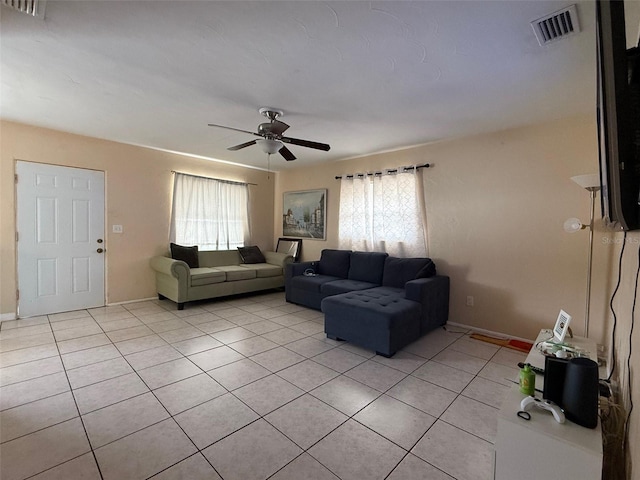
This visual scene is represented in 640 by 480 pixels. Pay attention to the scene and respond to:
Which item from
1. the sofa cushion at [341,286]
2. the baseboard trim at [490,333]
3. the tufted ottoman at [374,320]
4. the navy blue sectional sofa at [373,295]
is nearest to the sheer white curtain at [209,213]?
the navy blue sectional sofa at [373,295]

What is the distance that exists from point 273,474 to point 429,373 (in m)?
1.60

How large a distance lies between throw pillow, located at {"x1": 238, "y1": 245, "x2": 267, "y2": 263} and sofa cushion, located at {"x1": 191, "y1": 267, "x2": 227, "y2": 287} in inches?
35.6

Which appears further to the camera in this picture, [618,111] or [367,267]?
[367,267]

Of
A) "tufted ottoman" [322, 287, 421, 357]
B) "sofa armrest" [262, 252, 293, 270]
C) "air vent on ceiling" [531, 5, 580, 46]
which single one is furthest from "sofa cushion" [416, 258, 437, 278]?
"sofa armrest" [262, 252, 293, 270]

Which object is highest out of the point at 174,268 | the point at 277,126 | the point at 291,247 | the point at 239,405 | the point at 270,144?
the point at 277,126

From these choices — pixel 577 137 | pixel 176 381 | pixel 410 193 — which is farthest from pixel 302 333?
pixel 577 137

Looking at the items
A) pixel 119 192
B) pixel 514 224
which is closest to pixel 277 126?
pixel 514 224

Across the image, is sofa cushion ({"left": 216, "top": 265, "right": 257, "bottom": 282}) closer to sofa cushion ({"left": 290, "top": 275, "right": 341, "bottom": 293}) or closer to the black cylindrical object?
sofa cushion ({"left": 290, "top": 275, "right": 341, "bottom": 293})

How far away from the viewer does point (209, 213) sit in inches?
210

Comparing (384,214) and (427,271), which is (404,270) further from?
(384,214)

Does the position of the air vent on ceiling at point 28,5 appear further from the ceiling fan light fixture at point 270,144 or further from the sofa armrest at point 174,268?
the sofa armrest at point 174,268

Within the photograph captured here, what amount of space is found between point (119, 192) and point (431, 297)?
4.61m

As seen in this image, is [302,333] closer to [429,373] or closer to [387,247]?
[429,373]

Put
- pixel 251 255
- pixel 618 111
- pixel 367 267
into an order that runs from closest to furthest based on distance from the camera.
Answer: pixel 618 111
pixel 367 267
pixel 251 255
